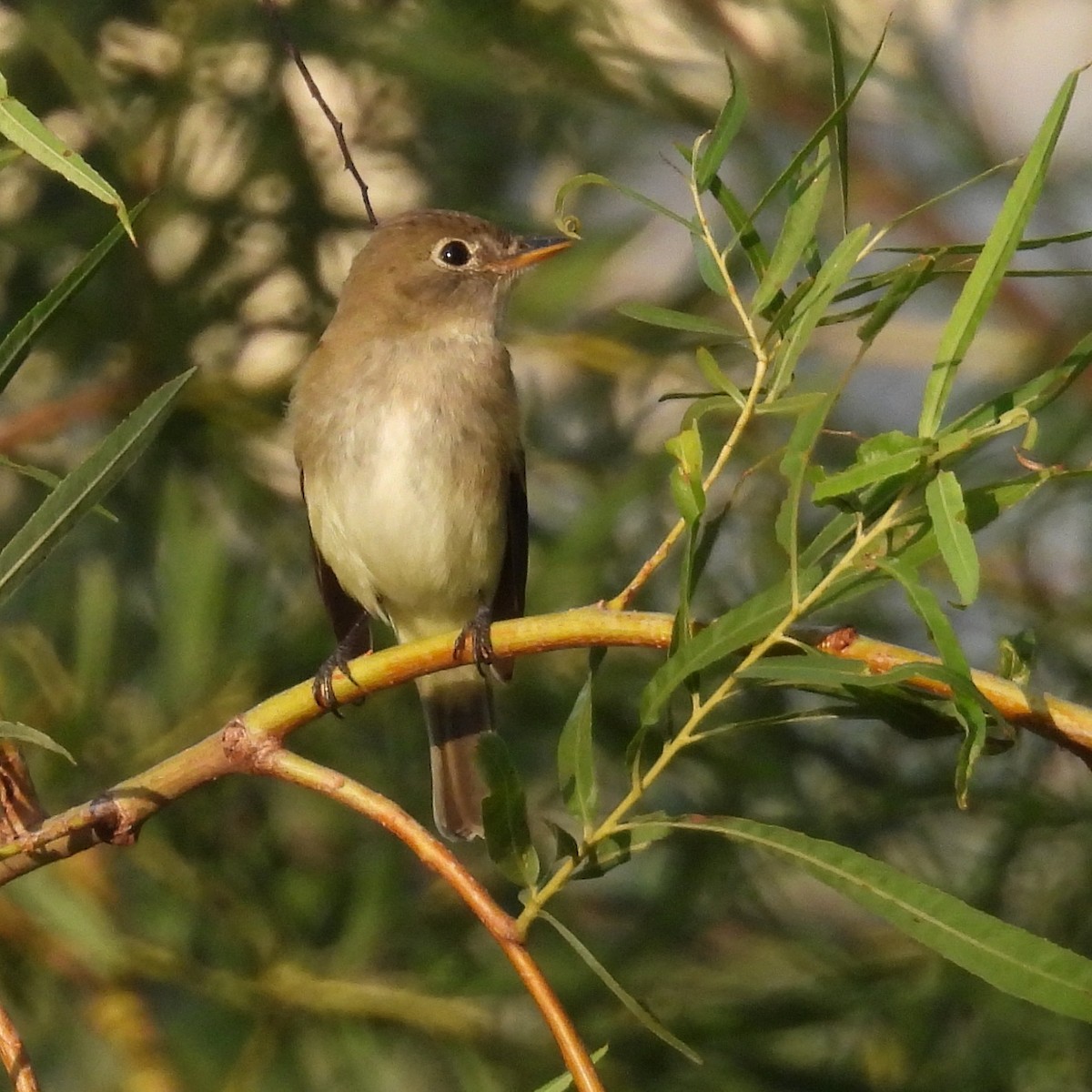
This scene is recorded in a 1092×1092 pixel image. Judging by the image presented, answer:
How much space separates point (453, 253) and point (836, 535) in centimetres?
181

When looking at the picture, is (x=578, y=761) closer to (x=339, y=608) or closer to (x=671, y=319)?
(x=671, y=319)

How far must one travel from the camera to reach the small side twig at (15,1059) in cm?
112

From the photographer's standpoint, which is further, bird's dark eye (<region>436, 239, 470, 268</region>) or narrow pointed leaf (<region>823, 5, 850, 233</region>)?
bird's dark eye (<region>436, 239, 470, 268</region>)

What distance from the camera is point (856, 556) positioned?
1152 mm

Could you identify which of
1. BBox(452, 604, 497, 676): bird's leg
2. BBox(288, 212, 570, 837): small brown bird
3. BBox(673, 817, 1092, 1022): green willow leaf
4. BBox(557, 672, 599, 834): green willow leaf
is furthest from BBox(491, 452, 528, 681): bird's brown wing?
BBox(673, 817, 1092, 1022): green willow leaf

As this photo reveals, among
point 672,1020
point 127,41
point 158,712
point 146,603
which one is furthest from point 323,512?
point 672,1020

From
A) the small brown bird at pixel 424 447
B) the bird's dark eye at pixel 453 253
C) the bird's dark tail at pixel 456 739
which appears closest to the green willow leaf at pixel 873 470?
the small brown bird at pixel 424 447

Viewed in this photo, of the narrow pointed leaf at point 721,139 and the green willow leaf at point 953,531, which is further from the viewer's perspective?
the narrow pointed leaf at point 721,139

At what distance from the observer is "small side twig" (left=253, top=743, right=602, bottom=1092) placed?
1.06 metres

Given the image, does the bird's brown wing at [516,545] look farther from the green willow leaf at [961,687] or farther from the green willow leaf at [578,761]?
the green willow leaf at [961,687]

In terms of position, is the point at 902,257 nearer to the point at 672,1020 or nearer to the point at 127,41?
the point at 672,1020

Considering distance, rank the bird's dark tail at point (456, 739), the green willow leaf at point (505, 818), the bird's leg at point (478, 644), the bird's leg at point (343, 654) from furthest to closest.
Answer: the bird's dark tail at point (456, 739) < the bird's leg at point (343, 654) < the bird's leg at point (478, 644) < the green willow leaf at point (505, 818)

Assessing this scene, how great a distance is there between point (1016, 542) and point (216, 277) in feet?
3.71

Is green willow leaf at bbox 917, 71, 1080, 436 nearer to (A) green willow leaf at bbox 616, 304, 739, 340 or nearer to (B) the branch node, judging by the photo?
(A) green willow leaf at bbox 616, 304, 739, 340
